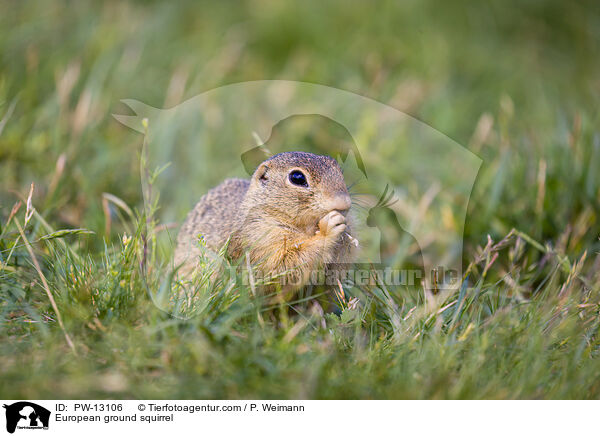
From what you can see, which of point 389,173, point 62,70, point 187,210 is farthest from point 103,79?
point 389,173

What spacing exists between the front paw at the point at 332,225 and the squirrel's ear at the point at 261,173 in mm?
442

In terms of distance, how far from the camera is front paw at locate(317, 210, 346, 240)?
2.82 meters

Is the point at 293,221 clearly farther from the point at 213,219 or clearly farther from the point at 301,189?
the point at 213,219

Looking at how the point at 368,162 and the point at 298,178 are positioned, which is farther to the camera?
the point at 368,162

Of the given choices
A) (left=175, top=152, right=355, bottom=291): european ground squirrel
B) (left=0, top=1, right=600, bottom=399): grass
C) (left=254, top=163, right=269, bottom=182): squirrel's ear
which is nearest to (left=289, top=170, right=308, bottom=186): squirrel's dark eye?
(left=175, top=152, right=355, bottom=291): european ground squirrel

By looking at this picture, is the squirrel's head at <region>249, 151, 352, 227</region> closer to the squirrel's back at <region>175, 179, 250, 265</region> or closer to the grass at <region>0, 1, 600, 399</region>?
the squirrel's back at <region>175, 179, 250, 265</region>

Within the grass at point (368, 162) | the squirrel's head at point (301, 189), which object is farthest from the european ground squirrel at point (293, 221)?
the grass at point (368, 162)

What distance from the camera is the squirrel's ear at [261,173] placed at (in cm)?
316

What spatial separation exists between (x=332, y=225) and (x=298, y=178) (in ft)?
1.06

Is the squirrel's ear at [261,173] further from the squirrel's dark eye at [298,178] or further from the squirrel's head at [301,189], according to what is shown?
the squirrel's dark eye at [298,178]

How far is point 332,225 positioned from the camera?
285 cm

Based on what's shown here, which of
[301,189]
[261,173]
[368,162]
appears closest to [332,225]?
[301,189]

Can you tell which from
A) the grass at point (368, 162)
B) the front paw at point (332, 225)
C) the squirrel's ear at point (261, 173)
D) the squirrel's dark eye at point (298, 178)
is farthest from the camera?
the squirrel's ear at point (261, 173)
